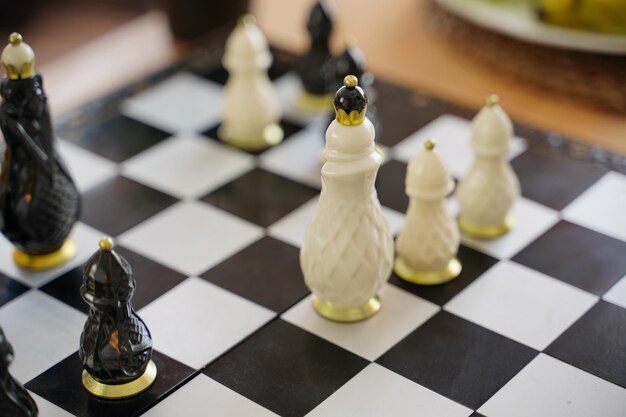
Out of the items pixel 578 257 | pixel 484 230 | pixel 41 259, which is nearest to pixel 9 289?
pixel 41 259

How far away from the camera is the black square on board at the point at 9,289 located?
4.10ft

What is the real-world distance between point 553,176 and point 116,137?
63 cm

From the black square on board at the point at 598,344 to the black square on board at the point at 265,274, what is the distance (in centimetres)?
30

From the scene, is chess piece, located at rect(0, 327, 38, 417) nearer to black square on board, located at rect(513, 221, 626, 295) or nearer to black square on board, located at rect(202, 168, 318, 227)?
black square on board, located at rect(202, 168, 318, 227)

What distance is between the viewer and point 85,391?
111cm

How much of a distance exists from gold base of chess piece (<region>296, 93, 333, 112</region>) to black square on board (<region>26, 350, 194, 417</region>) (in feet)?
1.98

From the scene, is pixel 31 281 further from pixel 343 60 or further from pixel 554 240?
pixel 554 240

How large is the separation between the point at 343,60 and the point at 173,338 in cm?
48

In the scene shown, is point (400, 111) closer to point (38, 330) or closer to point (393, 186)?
point (393, 186)

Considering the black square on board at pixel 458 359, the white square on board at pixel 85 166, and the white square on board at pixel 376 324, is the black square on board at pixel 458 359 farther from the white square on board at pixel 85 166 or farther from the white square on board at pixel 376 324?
the white square on board at pixel 85 166

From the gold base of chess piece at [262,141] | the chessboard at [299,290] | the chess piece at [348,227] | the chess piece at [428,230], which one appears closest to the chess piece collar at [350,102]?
the chess piece at [348,227]

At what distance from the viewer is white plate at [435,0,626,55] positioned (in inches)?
64.7

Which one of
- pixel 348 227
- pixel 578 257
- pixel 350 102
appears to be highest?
pixel 350 102

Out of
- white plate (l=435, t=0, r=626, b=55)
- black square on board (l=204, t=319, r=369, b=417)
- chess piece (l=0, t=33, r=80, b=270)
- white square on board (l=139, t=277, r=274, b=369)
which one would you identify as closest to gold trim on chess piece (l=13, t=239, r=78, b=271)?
chess piece (l=0, t=33, r=80, b=270)
